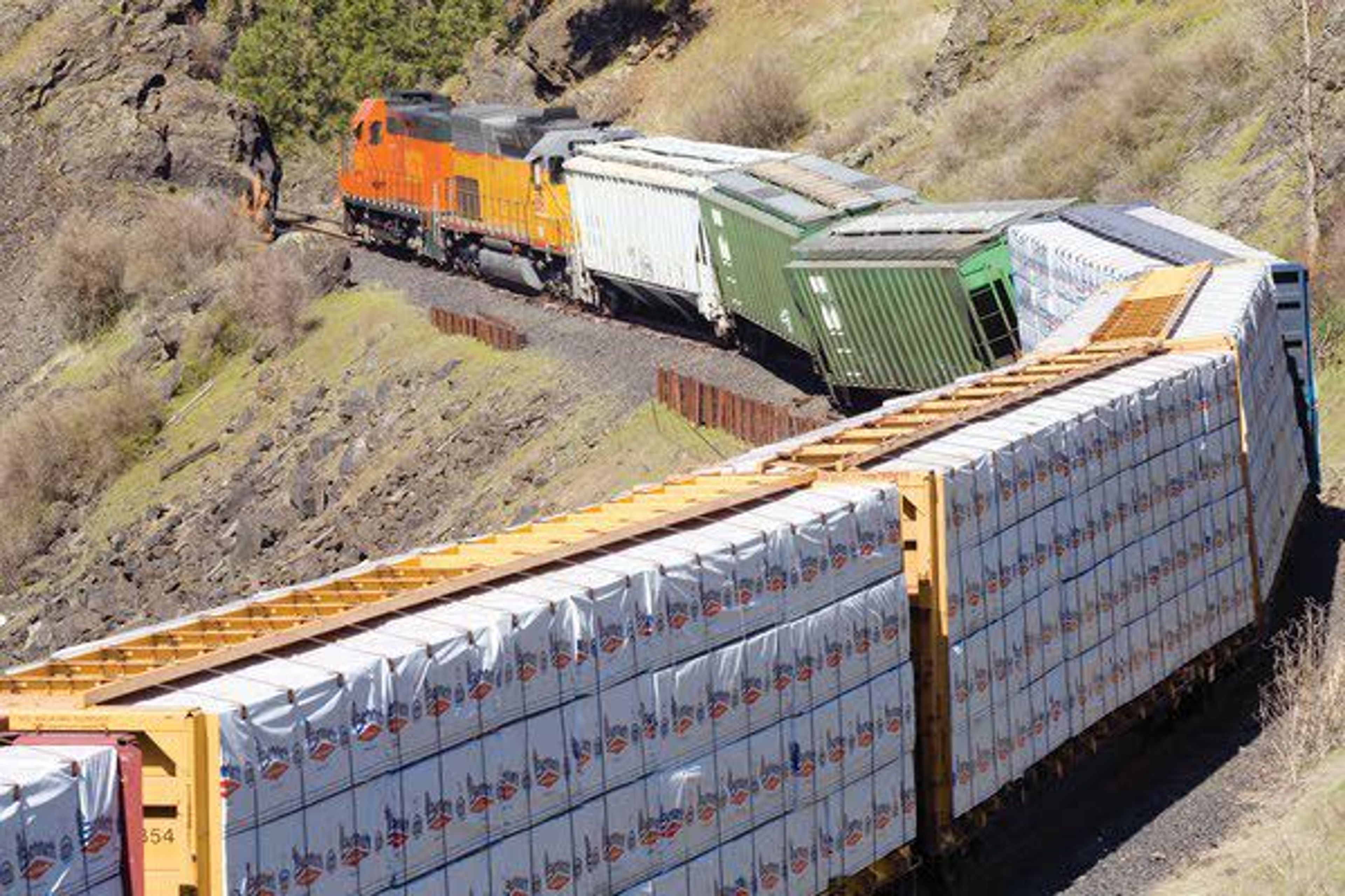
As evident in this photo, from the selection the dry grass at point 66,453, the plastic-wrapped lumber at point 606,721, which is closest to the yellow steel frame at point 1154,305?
the plastic-wrapped lumber at point 606,721

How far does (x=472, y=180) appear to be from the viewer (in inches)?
2105

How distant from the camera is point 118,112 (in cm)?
7431

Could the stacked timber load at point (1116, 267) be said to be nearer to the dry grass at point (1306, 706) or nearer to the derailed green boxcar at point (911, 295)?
the derailed green boxcar at point (911, 295)

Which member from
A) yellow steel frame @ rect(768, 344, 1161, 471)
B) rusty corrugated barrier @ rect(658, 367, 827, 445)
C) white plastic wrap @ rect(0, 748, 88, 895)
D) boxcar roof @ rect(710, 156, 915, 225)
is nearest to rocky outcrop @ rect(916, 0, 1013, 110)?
boxcar roof @ rect(710, 156, 915, 225)

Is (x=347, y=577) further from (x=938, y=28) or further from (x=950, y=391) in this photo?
(x=938, y=28)

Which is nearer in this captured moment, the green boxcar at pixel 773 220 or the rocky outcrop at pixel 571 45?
the green boxcar at pixel 773 220

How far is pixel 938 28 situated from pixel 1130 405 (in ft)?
163

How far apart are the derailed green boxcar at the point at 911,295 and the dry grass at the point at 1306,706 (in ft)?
34.4

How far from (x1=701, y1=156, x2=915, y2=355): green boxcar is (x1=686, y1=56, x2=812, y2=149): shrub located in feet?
86.7

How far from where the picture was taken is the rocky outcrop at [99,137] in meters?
71.9

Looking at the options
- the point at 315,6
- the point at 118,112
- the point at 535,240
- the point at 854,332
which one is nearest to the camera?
the point at 854,332

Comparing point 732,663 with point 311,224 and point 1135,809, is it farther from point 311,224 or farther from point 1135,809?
point 311,224

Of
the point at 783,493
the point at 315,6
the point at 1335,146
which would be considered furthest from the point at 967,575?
the point at 315,6

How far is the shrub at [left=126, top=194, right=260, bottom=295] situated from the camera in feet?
215
